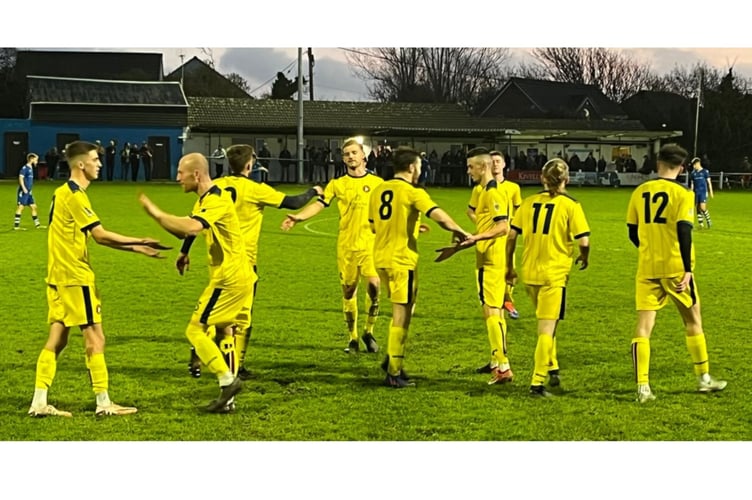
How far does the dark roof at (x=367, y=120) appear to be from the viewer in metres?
9.85

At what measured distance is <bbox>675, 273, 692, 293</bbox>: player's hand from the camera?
6.18 m

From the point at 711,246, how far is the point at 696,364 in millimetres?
11635

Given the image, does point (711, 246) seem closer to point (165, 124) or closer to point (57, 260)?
point (165, 124)

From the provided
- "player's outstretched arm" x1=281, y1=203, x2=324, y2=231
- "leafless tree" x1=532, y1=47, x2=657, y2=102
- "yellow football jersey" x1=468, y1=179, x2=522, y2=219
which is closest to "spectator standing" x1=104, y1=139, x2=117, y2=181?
"player's outstretched arm" x1=281, y1=203, x2=324, y2=231

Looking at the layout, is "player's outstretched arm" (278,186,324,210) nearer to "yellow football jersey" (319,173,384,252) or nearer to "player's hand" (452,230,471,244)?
"player's hand" (452,230,471,244)

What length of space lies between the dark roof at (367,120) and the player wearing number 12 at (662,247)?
11.7ft

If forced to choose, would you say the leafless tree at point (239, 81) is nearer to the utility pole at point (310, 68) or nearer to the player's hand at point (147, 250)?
the utility pole at point (310, 68)

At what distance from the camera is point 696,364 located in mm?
6738

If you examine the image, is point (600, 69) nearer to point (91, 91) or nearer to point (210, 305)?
point (210, 305)

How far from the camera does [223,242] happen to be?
A: 595 cm

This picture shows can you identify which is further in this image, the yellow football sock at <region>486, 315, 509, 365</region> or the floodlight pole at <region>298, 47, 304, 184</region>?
the floodlight pole at <region>298, 47, 304, 184</region>

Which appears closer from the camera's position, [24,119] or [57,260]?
[57,260]

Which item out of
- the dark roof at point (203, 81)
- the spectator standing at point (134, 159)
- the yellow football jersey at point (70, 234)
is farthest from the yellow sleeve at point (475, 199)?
the spectator standing at point (134, 159)

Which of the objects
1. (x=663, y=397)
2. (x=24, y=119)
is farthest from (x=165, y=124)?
(x=663, y=397)
